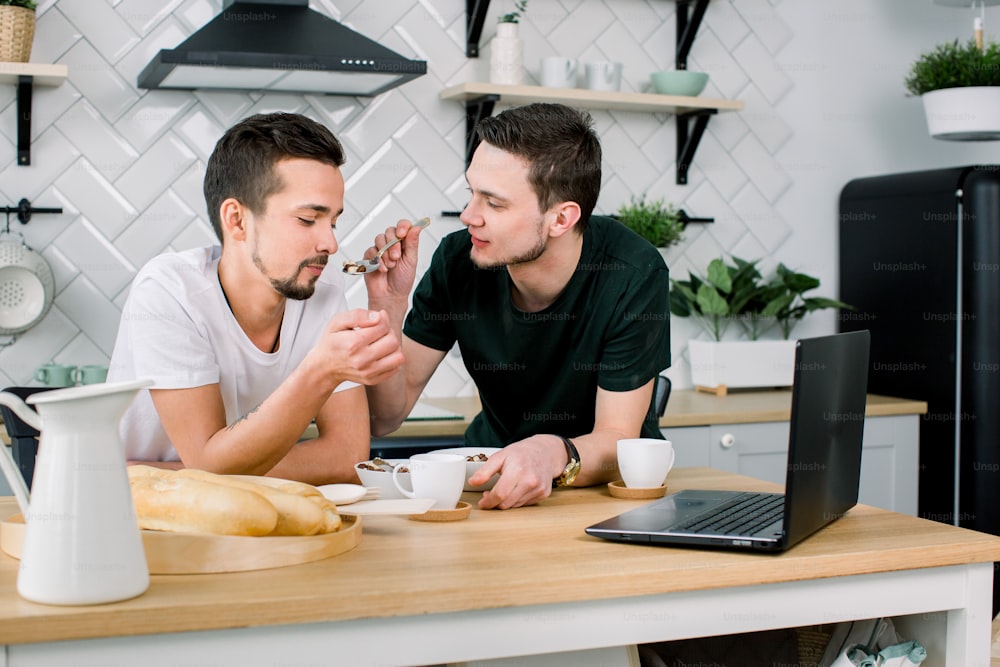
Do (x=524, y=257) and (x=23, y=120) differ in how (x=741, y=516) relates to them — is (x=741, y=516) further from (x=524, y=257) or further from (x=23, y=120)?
(x=23, y=120)

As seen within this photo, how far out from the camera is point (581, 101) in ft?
10.3

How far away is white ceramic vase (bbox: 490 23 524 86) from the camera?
3045mm

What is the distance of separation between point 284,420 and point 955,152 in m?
3.14

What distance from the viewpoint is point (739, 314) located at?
344 centimetres

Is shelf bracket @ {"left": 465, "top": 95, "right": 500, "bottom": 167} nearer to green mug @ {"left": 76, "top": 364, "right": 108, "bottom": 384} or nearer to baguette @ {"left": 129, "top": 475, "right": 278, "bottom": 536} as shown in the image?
green mug @ {"left": 76, "top": 364, "right": 108, "bottom": 384}

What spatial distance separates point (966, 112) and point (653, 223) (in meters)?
1.05

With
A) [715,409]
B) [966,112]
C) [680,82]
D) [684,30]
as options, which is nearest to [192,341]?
[715,409]

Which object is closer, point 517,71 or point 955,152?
point 517,71

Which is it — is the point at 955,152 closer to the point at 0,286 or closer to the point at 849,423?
the point at 849,423

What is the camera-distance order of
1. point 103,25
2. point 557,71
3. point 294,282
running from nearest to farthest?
point 294,282 → point 103,25 → point 557,71

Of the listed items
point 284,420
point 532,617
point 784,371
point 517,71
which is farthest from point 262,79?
point 532,617

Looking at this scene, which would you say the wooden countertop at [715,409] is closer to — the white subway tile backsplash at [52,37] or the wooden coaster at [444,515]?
the wooden coaster at [444,515]

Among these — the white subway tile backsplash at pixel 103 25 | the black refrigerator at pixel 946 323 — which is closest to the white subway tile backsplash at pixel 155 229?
Answer: the white subway tile backsplash at pixel 103 25

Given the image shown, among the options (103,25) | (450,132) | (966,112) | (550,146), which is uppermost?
(103,25)
